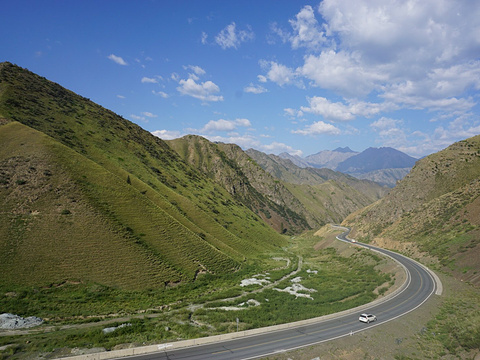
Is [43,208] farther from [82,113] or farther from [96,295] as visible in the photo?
[82,113]

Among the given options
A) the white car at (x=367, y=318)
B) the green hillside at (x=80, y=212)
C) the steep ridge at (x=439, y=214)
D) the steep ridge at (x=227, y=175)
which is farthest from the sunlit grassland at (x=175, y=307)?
the steep ridge at (x=227, y=175)

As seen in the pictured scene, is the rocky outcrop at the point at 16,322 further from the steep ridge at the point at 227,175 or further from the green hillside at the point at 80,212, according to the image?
the steep ridge at the point at 227,175

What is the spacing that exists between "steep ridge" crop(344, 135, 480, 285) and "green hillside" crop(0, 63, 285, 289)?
4697cm

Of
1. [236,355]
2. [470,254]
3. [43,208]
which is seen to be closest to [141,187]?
[43,208]

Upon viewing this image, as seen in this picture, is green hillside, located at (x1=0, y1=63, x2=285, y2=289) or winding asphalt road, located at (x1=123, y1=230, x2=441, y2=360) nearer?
winding asphalt road, located at (x1=123, y1=230, x2=441, y2=360)

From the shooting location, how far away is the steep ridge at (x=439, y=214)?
56.2 metres

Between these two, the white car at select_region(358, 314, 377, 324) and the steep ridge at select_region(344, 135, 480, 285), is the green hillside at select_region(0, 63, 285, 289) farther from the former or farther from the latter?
the steep ridge at select_region(344, 135, 480, 285)

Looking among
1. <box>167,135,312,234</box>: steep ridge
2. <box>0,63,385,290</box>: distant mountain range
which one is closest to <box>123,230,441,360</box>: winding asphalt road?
<box>0,63,385,290</box>: distant mountain range

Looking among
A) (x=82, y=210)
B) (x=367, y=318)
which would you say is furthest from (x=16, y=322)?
(x=367, y=318)

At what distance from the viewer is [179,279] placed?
153 ft

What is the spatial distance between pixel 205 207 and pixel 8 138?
193 feet

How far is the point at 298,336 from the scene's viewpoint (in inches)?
1133

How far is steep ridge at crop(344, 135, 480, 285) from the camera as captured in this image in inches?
2212

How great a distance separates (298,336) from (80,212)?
135 ft
